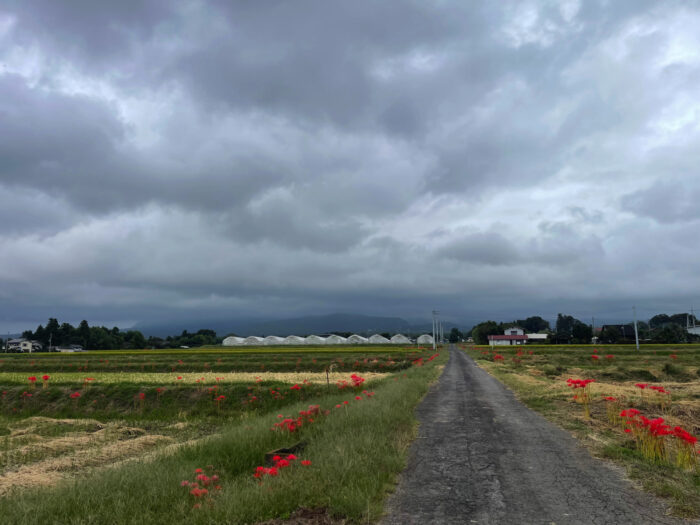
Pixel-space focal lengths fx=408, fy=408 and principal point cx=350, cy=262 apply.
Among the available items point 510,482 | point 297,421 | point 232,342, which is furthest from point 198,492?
point 232,342

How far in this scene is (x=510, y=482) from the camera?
26.1 feet

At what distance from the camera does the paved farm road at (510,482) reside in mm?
6379

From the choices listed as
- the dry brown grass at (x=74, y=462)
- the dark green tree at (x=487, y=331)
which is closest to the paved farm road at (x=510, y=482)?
the dry brown grass at (x=74, y=462)

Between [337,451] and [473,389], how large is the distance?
55.4 feet

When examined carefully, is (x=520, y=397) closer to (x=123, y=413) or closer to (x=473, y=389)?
(x=473, y=389)

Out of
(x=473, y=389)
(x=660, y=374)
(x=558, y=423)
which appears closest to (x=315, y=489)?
(x=558, y=423)

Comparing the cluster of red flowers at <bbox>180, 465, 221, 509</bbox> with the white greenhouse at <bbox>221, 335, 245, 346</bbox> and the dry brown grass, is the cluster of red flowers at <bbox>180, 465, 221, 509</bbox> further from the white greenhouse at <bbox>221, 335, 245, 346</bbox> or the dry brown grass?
the white greenhouse at <bbox>221, 335, 245, 346</bbox>

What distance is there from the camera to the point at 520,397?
65.5 ft

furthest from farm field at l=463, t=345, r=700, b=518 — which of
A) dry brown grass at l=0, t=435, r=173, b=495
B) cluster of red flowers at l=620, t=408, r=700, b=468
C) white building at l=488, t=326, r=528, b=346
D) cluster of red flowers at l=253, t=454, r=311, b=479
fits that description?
white building at l=488, t=326, r=528, b=346

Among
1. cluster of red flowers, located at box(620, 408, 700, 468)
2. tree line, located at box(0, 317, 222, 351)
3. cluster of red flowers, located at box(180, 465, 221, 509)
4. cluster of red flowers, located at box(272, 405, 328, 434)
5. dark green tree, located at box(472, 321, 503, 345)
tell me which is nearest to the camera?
cluster of red flowers, located at box(180, 465, 221, 509)

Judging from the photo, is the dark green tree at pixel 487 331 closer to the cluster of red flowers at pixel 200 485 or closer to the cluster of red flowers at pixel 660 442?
the cluster of red flowers at pixel 660 442

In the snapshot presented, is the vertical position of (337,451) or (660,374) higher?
(337,451)

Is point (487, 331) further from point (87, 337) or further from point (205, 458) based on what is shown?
point (205, 458)

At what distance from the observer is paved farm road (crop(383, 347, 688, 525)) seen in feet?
20.9
